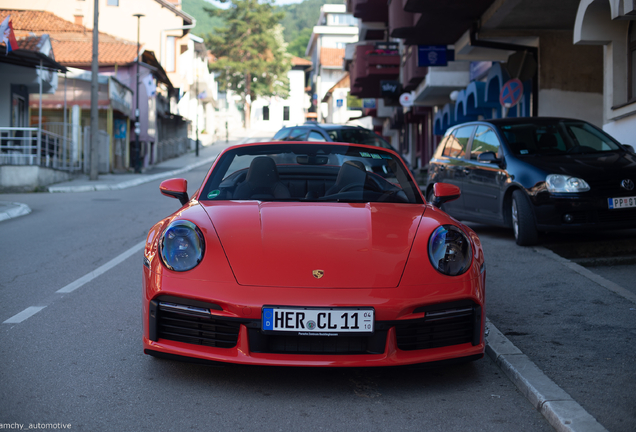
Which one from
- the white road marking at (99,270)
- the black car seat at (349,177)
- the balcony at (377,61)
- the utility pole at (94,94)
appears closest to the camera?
the black car seat at (349,177)

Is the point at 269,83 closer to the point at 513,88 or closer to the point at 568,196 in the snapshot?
the point at 513,88

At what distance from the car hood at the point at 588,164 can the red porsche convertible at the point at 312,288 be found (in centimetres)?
457

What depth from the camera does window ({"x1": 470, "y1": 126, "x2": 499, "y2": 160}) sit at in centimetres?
948

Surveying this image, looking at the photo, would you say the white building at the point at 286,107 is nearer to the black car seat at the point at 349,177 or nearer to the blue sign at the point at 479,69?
the blue sign at the point at 479,69

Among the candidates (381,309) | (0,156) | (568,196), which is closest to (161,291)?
(381,309)

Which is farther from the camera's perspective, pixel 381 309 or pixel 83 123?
pixel 83 123

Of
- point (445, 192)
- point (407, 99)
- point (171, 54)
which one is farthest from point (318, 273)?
point (171, 54)

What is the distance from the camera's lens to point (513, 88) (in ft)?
48.7

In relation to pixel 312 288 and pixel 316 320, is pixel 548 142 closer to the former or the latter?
pixel 312 288

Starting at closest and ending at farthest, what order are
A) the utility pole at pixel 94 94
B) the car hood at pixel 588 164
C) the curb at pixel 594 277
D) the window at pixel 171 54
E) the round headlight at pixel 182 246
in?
1. the round headlight at pixel 182 246
2. the curb at pixel 594 277
3. the car hood at pixel 588 164
4. the utility pole at pixel 94 94
5. the window at pixel 171 54

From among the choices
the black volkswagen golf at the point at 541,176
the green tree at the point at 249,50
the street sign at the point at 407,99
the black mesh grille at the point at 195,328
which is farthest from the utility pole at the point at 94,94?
the green tree at the point at 249,50

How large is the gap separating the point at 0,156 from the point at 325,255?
20115 mm

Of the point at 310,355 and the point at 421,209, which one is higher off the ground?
the point at 421,209

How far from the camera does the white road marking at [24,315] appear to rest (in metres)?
4.96
